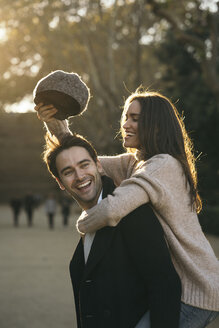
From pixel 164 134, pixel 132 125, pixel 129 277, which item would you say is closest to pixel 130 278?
pixel 129 277

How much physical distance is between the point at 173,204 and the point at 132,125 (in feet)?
1.85

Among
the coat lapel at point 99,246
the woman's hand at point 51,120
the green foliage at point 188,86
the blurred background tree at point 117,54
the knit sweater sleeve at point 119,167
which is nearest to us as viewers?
the coat lapel at point 99,246

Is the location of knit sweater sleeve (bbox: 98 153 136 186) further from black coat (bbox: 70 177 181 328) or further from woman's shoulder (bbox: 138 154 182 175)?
black coat (bbox: 70 177 181 328)

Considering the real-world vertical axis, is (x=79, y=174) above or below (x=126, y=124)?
below

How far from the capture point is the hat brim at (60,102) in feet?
9.50

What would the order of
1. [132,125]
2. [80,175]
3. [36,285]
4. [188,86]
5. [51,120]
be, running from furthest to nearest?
[188,86] < [36,285] < [51,120] < [132,125] < [80,175]

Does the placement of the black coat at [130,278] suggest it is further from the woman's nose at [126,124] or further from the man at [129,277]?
the woman's nose at [126,124]

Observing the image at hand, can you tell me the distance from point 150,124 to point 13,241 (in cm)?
1588

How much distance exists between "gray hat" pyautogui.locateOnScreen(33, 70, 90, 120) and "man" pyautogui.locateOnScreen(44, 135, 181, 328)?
576 millimetres

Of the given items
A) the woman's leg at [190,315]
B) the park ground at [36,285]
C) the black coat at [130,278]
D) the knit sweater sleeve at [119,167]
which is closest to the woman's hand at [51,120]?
the knit sweater sleeve at [119,167]

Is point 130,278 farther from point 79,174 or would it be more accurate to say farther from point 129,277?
point 79,174

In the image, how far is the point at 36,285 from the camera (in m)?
9.44

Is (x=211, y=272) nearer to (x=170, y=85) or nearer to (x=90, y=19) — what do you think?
(x=90, y=19)

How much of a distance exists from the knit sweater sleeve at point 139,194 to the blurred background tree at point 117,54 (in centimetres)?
900
